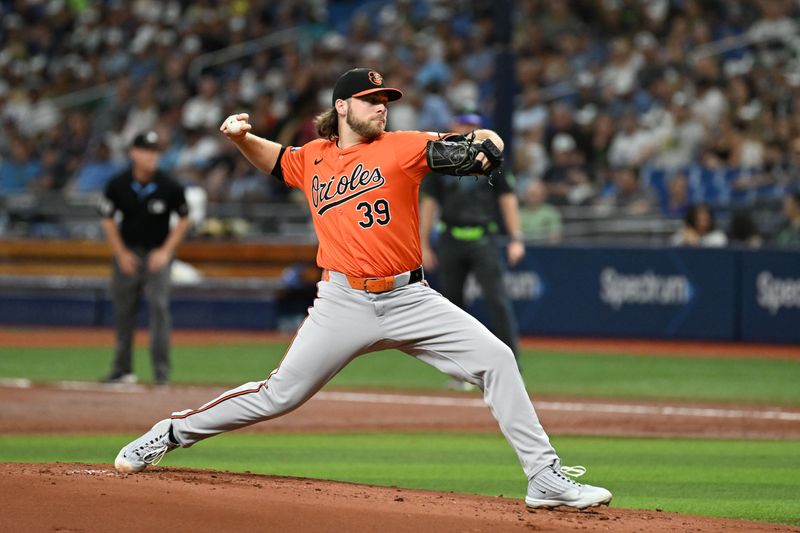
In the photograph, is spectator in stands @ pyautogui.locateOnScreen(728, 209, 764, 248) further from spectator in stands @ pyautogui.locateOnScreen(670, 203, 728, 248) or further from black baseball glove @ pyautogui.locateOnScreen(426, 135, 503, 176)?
black baseball glove @ pyautogui.locateOnScreen(426, 135, 503, 176)

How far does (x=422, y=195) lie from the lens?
12242 mm

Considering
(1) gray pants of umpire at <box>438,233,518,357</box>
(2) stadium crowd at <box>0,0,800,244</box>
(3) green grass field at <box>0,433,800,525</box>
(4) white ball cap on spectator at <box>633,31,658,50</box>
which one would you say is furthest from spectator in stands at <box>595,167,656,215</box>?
(3) green grass field at <box>0,433,800,525</box>

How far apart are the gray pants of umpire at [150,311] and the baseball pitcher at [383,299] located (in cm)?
607

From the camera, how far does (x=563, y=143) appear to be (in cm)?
1933

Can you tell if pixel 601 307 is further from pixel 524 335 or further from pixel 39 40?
pixel 39 40

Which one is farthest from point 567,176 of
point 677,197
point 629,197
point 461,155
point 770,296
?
point 461,155

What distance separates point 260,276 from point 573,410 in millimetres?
9373

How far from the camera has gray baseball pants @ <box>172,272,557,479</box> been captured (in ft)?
19.9

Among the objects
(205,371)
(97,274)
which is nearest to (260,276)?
(97,274)

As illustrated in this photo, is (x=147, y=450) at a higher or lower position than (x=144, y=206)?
lower

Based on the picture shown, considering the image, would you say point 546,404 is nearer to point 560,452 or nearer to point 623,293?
point 560,452

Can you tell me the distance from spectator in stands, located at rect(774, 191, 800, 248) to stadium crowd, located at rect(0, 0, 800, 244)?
692 mm

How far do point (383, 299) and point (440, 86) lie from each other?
603 inches

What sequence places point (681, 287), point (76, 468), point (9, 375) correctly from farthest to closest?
point (681, 287), point (9, 375), point (76, 468)
